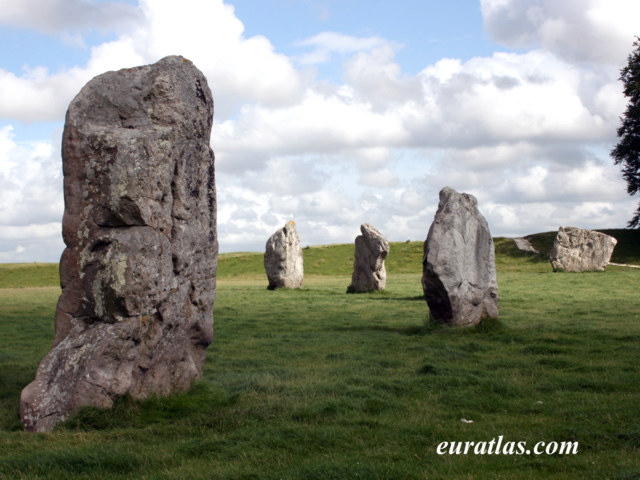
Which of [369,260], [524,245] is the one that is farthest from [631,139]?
[369,260]

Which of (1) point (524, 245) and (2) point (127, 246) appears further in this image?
(1) point (524, 245)

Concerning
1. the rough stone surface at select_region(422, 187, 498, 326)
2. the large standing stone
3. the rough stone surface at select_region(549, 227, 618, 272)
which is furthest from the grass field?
the rough stone surface at select_region(549, 227, 618, 272)

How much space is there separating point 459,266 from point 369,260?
45.3ft

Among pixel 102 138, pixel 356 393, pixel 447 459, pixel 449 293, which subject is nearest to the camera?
pixel 447 459

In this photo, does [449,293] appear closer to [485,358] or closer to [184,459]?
[485,358]

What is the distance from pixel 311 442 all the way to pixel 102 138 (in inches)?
178

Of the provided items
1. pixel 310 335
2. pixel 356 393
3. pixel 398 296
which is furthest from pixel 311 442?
pixel 398 296

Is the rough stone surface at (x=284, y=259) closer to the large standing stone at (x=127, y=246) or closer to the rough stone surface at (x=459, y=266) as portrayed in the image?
the rough stone surface at (x=459, y=266)

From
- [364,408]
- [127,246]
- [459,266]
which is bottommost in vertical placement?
[364,408]

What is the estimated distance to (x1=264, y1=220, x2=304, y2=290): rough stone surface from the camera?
3159cm

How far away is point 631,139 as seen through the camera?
45156 millimetres

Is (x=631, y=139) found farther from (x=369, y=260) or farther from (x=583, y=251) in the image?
(x=369, y=260)

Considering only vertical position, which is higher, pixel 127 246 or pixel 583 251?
pixel 127 246

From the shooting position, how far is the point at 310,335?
49.9ft
